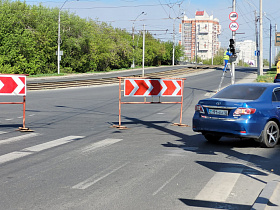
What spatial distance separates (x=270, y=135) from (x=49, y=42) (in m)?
57.9

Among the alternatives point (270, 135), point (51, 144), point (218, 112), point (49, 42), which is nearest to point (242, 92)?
point (218, 112)

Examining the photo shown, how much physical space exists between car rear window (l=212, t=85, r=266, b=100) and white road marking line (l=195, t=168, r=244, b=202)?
11.1 feet

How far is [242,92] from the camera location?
11.4 m

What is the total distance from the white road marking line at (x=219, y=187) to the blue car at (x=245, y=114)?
2510 millimetres

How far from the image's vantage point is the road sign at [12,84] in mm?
13476

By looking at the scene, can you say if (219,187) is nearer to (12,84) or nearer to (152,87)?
(152,87)

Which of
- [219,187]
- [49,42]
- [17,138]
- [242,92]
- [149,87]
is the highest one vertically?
[49,42]

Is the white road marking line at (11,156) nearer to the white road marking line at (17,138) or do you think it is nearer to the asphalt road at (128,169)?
the asphalt road at (128,169)

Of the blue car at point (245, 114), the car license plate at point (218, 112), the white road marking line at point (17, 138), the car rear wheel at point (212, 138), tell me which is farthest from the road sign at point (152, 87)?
the car license plate at point (218, 112)

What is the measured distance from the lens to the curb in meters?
5.66

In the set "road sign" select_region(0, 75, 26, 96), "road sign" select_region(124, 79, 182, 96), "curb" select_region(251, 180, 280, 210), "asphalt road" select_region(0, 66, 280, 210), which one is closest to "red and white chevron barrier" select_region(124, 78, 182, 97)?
"road sign" select_region(124, 79, 182, 96)

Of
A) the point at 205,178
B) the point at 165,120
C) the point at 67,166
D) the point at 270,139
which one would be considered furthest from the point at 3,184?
the point at 165,120

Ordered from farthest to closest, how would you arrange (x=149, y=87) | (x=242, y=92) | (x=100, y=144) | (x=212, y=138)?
(x=149, y=87) < (x=212, y=138) < (x=242, y=92) < (x=100, y=144)

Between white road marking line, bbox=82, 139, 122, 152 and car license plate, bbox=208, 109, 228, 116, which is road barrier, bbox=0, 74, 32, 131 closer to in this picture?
white road marking line, bbox=82, 139, 122, 152
